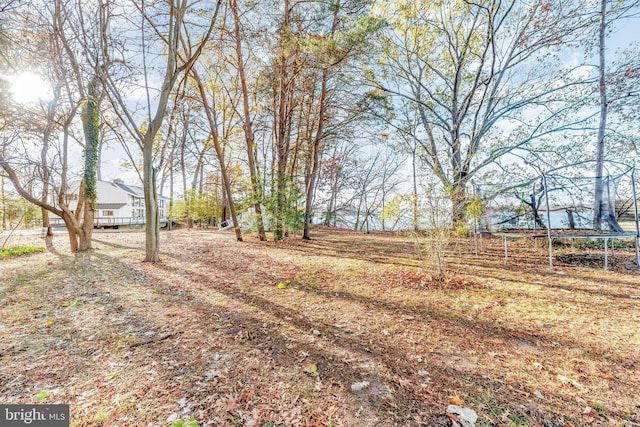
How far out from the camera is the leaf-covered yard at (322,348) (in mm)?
1532

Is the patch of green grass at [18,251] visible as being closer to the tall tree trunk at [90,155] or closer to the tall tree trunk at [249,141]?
the tall tree trunk at [90,155]

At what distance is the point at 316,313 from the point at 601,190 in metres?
6.85

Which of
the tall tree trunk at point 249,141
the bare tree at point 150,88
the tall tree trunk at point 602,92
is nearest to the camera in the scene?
the bare tree at point 150,88

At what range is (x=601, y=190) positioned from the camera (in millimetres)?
5398

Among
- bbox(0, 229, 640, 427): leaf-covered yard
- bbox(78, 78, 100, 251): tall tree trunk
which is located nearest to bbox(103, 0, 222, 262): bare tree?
bbox(78, 78, 100, 251): tall tree trunk

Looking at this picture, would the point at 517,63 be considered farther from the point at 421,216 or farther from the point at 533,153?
the point at 421,216

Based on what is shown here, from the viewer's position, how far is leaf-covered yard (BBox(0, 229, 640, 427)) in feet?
5.03

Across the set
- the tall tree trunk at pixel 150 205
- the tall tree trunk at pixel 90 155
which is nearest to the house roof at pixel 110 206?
the tall tree trunk at pixel 90 155

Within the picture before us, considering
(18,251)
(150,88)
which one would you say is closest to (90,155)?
(150,88)

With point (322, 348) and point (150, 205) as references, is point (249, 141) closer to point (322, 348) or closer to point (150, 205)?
point (150, 205)

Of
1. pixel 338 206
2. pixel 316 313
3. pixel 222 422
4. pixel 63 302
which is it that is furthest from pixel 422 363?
pixel 338 206

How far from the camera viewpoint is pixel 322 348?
7.19 feet

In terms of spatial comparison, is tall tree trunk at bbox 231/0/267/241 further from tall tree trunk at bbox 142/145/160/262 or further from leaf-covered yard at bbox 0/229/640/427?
leaf-covered yard at bbox 0/229/640/427

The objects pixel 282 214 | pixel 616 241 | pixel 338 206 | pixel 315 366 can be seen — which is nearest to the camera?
pixel 315 366
